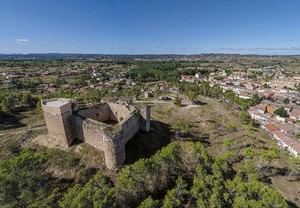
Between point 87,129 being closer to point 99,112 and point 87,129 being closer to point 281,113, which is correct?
point 99,112

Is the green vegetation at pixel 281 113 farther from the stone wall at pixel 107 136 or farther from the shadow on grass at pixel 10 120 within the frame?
the shadow on grass at pixel 10 120

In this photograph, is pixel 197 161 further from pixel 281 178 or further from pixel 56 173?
pixel 56 173

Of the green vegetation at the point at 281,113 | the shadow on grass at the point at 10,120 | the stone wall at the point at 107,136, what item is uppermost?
the stone wall at the point at 107,136

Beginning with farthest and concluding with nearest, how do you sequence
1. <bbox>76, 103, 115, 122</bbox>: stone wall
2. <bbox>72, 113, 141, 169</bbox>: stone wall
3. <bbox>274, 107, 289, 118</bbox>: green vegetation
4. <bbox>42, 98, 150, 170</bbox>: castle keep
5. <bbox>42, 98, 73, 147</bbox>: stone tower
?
<bbox>274, 107, 289, 118</bbox>: green vegetation < <bbox>76, 103, 115, 122</bbox>: stone wall < <bbox>42, 98, 73, 147</bbox>: stone tower < <bbox>42, 98, 150, 170</bbox>: castle keep < <bbox>72, 113, 141, 169</bbox>: stone wall

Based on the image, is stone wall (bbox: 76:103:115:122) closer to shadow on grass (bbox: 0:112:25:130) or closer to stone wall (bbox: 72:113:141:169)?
stone wall (bbox: 72:113:141:169)

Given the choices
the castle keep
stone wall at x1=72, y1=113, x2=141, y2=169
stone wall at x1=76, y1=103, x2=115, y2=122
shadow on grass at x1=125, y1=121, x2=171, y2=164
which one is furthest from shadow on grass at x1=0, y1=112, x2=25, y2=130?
shadow on grass at x1=125, y1=121, x2=171, y2=164

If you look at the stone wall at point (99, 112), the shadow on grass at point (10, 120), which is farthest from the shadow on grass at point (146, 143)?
the shadow on grass at point (10, 120)

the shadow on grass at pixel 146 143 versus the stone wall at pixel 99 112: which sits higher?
the stone wall at pixel 99 112
